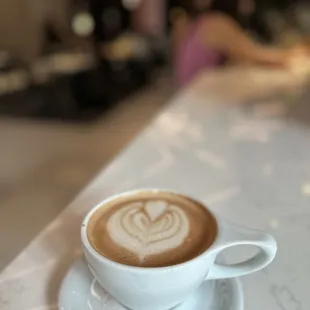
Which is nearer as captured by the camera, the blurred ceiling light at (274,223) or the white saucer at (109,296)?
the white saucer at (109,296)

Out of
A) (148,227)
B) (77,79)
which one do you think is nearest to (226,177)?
(148,227)

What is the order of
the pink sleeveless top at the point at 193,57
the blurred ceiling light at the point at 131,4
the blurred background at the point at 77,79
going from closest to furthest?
the blurred background at the point at 77,79, the pink sleeveless top at the point at 193,57, the blurred ceiling light at the point at 131,4

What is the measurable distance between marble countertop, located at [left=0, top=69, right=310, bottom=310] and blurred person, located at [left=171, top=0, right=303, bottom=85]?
195 mm

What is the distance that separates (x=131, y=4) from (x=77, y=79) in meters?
0.33

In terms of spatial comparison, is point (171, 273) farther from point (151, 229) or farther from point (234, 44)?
point (234, 44)

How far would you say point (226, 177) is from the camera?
71 centimetres

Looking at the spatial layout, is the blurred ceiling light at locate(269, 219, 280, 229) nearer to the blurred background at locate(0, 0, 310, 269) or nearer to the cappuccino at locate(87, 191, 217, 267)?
the cappuccino at locate(87, 191, 217, 267)

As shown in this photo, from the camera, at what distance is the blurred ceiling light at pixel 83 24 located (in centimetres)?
161

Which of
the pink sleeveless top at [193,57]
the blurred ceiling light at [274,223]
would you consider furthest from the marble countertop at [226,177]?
the pink sleeveless top at [193,57]

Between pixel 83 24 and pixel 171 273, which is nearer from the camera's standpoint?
pixel 171 273

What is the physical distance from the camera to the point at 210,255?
1.43ft

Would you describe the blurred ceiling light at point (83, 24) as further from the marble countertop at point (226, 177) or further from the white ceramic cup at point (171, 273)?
the white ceramic cup at point (171, 273)

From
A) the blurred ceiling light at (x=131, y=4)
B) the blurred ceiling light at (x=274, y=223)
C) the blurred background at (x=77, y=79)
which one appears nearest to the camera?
the blurred ceiling light at (x=274, y=223)

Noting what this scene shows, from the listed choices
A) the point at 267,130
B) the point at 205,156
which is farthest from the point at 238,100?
the point at 205,156
